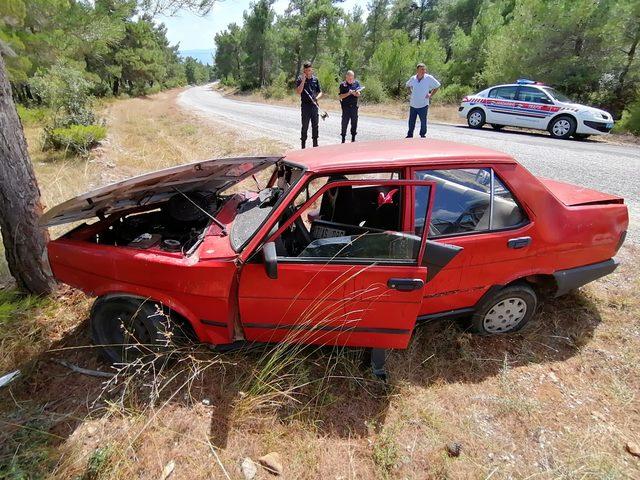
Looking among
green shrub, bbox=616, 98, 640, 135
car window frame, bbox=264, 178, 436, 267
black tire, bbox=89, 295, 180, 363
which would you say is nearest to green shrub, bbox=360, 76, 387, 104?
green shrub, bbox=616, 98, 640, 135

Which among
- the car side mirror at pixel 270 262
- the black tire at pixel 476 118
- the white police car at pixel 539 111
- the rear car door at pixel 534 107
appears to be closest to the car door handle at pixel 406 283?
the car side mirror at pixel 270 262

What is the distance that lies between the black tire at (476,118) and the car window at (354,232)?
12.0 m

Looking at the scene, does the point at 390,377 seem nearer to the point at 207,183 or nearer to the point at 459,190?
the point at 459,190

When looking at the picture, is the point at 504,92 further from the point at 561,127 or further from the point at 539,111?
the point at 561,127

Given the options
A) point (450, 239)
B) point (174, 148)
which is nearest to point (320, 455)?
point (450, 239)

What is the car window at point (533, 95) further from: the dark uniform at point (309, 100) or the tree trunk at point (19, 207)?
the tree trunk at point (19, 207)

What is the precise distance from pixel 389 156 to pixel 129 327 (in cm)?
221

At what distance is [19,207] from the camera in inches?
119

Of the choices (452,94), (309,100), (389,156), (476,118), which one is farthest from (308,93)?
(452,94)

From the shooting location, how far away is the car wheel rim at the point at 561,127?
35.4 ft

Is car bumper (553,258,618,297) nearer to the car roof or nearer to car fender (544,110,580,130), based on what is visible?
the car roof

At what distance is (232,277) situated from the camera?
2.25m

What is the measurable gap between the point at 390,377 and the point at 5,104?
3601 mm

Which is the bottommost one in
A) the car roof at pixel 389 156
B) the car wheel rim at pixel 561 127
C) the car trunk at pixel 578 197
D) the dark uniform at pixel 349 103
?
the car trunk at pixel 578 197
